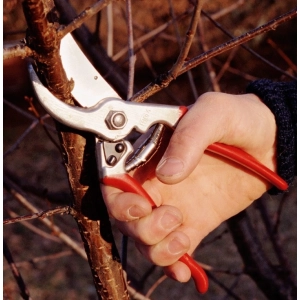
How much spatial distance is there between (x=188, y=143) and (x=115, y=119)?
0.62ft

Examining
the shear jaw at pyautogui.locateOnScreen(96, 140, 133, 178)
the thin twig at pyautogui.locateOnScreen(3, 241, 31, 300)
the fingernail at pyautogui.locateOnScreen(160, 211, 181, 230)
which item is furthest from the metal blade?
the thin twig at pyautogui.locateOnScreen(3, 241, 31, 300)

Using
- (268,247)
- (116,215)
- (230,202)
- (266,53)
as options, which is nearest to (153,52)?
(266,53)

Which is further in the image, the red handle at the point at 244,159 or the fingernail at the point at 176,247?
the red handle at the point at 244,159

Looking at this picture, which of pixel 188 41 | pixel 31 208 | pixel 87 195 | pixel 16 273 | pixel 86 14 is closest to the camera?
pixel 86 14

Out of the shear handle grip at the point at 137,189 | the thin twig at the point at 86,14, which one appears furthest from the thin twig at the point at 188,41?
the shear handle grip at the point at 137,189

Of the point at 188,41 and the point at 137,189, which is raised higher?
the point at 188,41

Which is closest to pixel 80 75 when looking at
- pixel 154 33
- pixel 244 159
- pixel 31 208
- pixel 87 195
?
pixel 87 195

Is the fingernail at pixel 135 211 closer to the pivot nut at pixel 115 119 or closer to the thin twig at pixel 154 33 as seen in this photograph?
the pivot nut at pixel 115 119

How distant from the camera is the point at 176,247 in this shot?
1257 mm

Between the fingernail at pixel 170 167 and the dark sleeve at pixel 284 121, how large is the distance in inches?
20.9

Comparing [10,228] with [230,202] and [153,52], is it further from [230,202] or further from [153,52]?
[230,202]

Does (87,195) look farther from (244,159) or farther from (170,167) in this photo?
(244,159)

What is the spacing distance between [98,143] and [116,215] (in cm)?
18

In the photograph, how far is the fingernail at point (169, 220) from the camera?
4.05 ft
